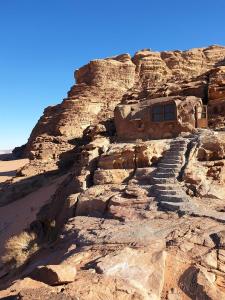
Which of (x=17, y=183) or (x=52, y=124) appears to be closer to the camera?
(x=17, y=183)

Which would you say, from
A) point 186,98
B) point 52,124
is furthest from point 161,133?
point 52,124

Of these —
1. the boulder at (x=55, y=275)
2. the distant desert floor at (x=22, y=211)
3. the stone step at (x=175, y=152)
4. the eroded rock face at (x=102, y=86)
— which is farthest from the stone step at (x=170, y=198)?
the eroded rock face at (x=102, y=86)

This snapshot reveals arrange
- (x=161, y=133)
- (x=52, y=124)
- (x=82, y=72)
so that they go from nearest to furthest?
(x=161, y=133) < (x=52, y=124) < (x=82, y=72)

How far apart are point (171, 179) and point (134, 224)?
2481 millimetres

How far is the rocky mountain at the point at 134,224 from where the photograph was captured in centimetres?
464

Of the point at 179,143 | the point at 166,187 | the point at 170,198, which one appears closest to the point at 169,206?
the point at 170,198

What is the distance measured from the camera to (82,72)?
3575 centimetres

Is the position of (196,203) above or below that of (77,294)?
above

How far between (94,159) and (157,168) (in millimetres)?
2765

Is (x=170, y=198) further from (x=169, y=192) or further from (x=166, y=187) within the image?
(x=166, y=187)

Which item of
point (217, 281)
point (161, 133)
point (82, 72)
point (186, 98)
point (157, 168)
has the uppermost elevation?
point (82, 72)

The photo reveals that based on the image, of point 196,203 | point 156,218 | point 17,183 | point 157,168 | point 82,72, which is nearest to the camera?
point 156,218

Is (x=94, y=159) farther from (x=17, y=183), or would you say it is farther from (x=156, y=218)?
(x=17, y=183)

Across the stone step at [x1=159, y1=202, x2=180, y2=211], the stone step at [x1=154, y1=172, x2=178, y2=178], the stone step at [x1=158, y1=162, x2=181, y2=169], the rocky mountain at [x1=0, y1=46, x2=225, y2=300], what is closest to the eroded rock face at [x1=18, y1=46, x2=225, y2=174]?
the rocky mountain at [x1=0, y1=46, x2=225, y2=300]
